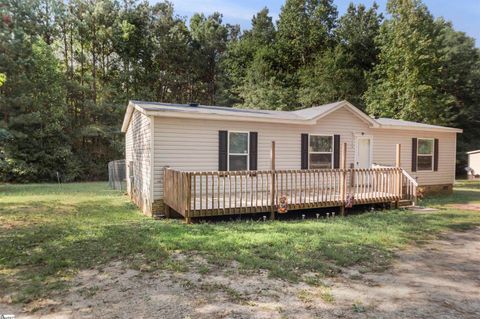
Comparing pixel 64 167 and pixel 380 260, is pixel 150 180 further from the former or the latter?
pixel 64 167

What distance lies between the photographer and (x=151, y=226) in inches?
278

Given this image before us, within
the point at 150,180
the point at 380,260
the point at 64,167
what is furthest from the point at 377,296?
the point at 64,167

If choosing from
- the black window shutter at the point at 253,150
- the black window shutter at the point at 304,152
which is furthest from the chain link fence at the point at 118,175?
the black window shutter at the point at 304,152

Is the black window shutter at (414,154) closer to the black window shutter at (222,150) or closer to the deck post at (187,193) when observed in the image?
the black window shutter at (222,150)

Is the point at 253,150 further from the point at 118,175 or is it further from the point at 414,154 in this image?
the point at 118,175

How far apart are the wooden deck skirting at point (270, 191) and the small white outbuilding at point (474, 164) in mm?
18456

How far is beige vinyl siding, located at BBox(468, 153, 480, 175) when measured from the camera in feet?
81.1

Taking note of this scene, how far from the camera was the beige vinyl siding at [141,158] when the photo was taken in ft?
29.3

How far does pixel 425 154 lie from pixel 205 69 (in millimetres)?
20355

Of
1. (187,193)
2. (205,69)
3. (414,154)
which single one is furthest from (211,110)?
(205,69)

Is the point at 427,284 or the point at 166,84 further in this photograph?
the point at 166,84

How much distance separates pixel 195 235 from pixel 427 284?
12.5ft

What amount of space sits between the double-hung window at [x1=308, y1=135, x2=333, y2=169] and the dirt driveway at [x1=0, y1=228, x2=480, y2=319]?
6701 millimetres

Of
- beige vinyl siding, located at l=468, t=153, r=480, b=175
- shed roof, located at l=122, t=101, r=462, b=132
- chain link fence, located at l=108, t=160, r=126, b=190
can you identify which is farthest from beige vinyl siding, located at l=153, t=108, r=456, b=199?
beige vinyl siding, located at l=468, t=153, r=480, b=175
